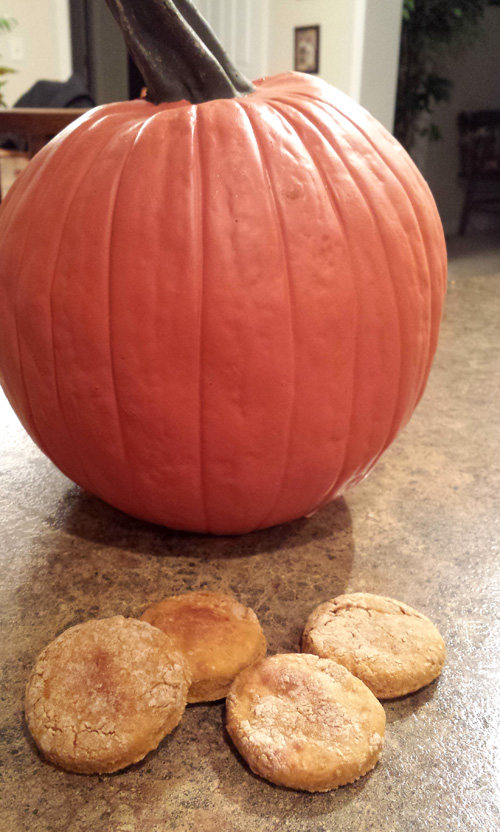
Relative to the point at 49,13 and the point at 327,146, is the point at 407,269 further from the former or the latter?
the point at 49,13

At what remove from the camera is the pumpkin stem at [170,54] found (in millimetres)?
A: 1002

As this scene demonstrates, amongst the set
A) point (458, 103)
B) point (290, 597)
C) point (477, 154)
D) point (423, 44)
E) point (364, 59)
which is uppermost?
point (423, 44)

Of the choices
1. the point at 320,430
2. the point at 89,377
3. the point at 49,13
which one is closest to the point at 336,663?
the point at 320,430

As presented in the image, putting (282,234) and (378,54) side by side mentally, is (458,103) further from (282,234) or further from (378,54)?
(282,234)

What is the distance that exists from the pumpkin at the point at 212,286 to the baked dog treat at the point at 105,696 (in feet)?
0.90

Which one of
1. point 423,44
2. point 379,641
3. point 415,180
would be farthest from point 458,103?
point 379,641

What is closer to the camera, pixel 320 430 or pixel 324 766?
pixel 324 766

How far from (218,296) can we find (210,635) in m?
0.43

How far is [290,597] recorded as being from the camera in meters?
1.03

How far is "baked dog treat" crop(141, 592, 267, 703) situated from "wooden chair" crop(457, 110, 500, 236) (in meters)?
5.28

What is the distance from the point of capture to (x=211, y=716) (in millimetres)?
827

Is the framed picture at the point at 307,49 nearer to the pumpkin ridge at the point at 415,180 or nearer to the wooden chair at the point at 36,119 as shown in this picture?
the wooden chair at the point at 36,119

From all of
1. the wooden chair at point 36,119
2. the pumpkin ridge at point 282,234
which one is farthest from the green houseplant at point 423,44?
the pumpkin ridge at point 282,234

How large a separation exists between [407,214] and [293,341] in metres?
0.28
